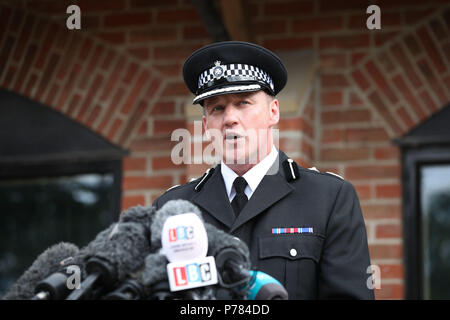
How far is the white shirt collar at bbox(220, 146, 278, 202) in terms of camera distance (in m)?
2.41

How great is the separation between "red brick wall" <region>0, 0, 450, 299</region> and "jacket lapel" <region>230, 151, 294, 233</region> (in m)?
1.61

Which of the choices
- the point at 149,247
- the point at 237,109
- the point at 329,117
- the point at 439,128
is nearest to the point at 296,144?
the point at 329,117

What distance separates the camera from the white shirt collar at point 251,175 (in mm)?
2406

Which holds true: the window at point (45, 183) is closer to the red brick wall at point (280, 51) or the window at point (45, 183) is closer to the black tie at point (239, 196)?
the red brick wall at point (280, 51)

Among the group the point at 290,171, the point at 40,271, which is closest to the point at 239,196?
the point at 290,171

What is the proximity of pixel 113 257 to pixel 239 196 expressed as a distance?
3.19 ft

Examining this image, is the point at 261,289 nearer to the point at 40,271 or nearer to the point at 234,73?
the point at 40,271

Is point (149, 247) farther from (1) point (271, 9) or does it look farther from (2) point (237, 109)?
(1) point (271, 9)

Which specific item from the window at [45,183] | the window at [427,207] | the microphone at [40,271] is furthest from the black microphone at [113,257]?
the window at [45,183]

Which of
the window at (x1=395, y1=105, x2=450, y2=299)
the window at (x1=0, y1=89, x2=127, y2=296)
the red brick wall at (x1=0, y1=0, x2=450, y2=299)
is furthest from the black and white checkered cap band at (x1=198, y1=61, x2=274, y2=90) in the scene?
the window at (x1=0, y1=89, x2=127, y2=296)

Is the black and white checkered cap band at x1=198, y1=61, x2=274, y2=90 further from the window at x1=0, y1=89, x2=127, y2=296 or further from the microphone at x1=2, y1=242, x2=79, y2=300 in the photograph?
the window at x1=0, y1=89, x2=127, y2=296

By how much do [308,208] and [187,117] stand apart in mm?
1969

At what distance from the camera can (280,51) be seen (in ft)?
14.5

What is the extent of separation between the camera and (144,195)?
449cm
